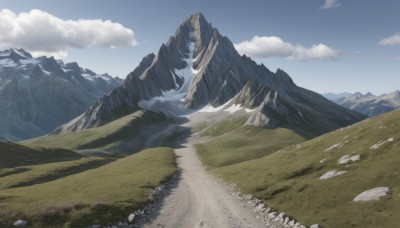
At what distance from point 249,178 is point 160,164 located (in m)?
34.1

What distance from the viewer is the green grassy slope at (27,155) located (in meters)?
122

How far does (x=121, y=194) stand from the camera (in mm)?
48469

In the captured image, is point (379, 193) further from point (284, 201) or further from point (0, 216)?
point (0, 216)

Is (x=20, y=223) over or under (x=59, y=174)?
under

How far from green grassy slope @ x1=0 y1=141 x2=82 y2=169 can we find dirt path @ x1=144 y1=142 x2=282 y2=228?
3314 inches

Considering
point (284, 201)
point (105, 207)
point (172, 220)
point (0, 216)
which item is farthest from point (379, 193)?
point (0, 216)

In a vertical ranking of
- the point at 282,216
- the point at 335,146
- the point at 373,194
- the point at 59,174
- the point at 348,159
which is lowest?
the point at 282,216

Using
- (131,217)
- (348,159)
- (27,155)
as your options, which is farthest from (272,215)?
(27,155)

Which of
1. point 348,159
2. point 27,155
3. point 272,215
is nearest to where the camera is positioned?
point 272,215

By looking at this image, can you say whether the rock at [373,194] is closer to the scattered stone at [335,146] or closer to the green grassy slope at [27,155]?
the scattered stone at [335,146]

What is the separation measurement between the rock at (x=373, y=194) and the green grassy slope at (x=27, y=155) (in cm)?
10804

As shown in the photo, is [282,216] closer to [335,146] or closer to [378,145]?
[378,145]

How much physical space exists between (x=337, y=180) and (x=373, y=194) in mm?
7550

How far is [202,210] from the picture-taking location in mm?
42938
